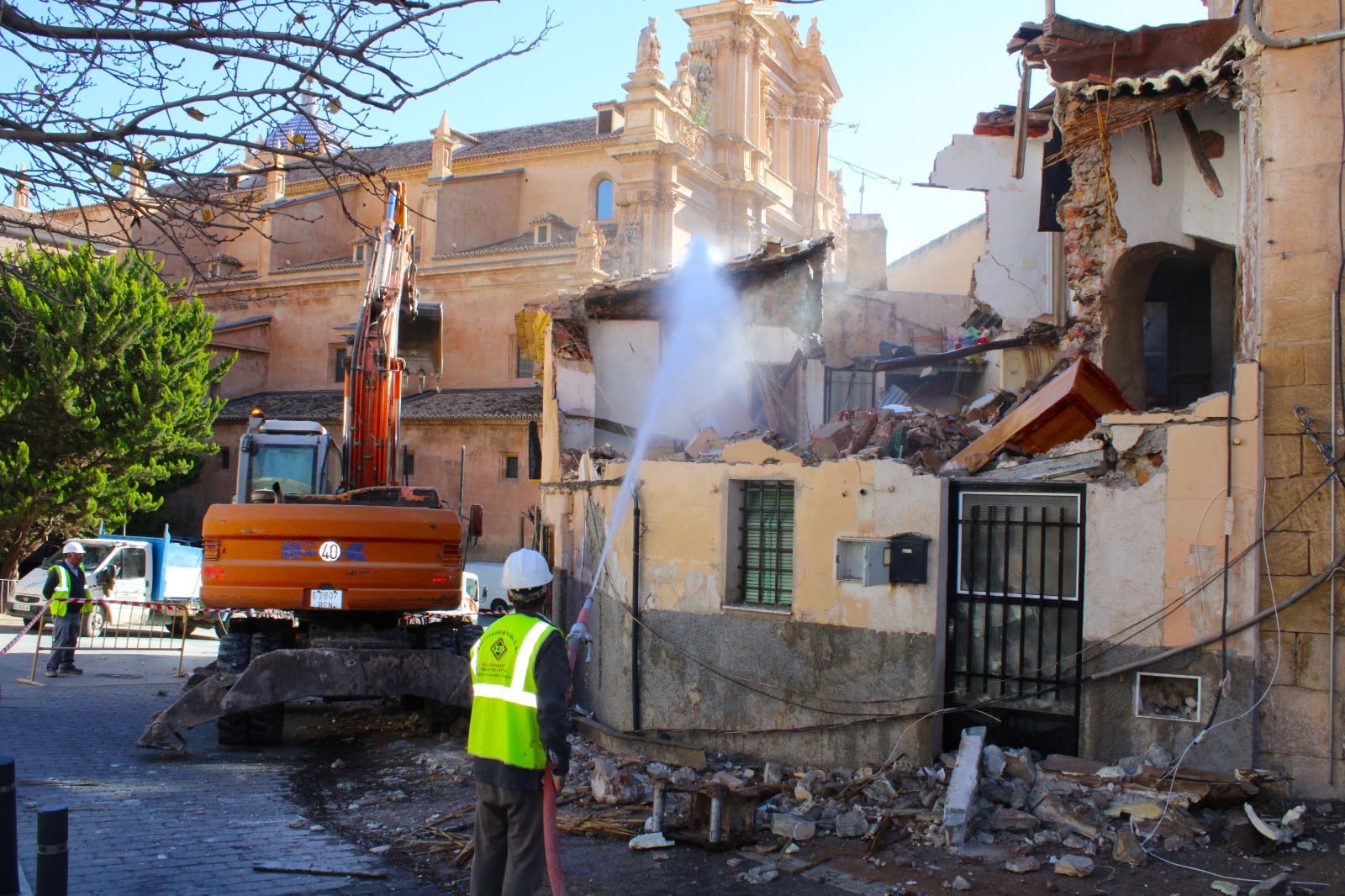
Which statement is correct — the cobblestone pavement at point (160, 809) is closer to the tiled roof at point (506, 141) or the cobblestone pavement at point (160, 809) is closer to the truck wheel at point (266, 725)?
the truck wheel at point (266, 725)

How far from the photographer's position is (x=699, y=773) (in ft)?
30.2

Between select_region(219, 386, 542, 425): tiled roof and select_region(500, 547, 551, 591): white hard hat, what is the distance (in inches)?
1085

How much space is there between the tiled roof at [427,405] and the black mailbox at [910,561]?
990 inches

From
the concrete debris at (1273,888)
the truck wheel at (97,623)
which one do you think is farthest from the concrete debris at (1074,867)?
the truck wheel at (97,623)

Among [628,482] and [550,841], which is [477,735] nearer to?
[550,841]

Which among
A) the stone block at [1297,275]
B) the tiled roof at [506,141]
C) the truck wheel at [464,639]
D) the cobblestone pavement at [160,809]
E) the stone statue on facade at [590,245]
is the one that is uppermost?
the tiled roof at [506,141]

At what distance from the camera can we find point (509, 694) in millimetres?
5465

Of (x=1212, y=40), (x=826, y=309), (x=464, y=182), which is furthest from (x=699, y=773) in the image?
(x=464, y=182)

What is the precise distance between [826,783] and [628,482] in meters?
3.35

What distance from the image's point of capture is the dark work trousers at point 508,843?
538 cm

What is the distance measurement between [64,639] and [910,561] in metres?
12.5

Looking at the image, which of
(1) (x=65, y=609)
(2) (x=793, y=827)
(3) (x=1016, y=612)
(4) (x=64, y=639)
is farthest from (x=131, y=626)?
(3) (x=1016, y=612)

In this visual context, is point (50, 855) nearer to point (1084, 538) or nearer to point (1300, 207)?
point (1084, 538)

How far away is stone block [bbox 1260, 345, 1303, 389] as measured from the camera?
7930mm
